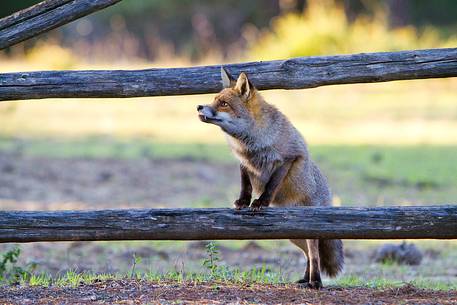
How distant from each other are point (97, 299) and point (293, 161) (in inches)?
60.7

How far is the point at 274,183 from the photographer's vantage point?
5367mm

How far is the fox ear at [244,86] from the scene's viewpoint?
205 inches

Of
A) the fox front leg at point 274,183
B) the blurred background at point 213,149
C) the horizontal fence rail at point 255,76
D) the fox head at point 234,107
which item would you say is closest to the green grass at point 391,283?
the blurred background at point 213,149

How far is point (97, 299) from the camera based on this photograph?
4898 millimetres

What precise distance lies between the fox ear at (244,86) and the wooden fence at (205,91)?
71 millimetres

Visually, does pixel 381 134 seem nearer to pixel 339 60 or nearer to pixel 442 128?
pixel 442 128

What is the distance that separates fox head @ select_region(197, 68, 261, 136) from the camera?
5.32m

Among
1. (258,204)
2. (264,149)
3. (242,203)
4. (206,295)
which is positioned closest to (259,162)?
(264,149)

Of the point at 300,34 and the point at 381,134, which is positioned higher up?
the point at 300,34

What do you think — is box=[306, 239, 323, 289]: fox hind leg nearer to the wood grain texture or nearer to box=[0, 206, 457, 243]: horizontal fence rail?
box=[0, 206, 457, 243]: horizontal fence rail

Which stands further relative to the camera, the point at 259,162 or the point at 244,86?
the point at 259,162

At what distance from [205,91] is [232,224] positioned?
88 centimetres

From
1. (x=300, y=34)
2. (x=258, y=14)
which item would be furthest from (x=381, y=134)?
(x=258, y=14)

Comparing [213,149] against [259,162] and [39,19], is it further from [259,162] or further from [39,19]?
[39,19]
